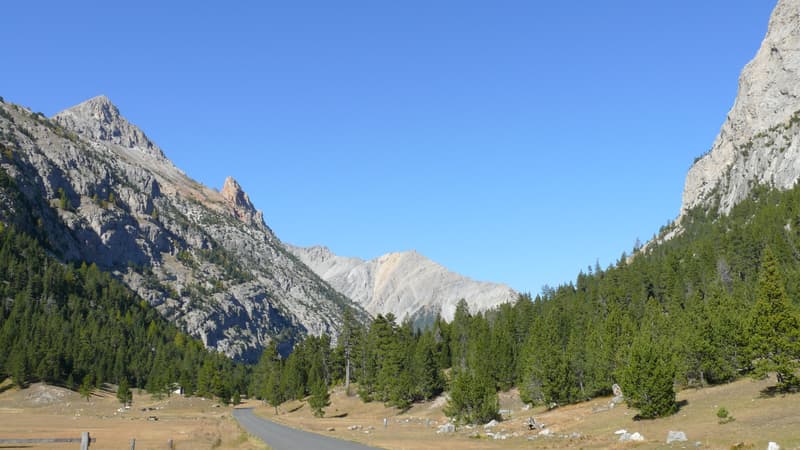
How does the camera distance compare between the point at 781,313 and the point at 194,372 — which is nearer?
the point at 781,313

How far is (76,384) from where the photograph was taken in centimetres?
13975

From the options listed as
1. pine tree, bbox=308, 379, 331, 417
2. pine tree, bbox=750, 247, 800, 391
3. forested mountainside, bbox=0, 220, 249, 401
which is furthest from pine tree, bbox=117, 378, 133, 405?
pine tree, bbox=750, 247, 800, 391

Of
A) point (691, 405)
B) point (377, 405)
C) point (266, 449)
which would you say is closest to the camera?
point (266, 449)

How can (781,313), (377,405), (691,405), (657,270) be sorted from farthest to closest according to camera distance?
(657,270) → (377,405) → (691,405) → (781,313)

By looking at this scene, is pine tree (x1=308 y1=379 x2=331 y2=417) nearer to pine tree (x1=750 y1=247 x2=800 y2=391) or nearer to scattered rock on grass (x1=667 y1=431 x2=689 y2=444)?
pine tree (x1=750 y1=247 x2=800 y2=391)

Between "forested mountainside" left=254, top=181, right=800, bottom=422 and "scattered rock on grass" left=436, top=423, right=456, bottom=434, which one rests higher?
"forested mountainside" left=254, top=181, right=800, bottom=422

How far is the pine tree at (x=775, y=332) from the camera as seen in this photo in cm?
4634

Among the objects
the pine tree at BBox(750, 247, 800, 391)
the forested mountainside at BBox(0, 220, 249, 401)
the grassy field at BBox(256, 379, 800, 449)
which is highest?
the forested mountainside at BBox(0, 220, 249, 401)

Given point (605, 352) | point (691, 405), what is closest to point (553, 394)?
point (605, 352)

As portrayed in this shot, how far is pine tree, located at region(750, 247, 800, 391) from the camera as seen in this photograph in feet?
152

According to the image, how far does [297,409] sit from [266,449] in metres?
90.5

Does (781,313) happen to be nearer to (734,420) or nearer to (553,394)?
(734,420)

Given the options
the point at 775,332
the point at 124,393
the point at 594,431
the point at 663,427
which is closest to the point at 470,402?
the point at 594,431

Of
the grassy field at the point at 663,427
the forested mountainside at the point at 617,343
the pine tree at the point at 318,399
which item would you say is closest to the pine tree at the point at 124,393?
the forested mountainside at the point at 617,343
